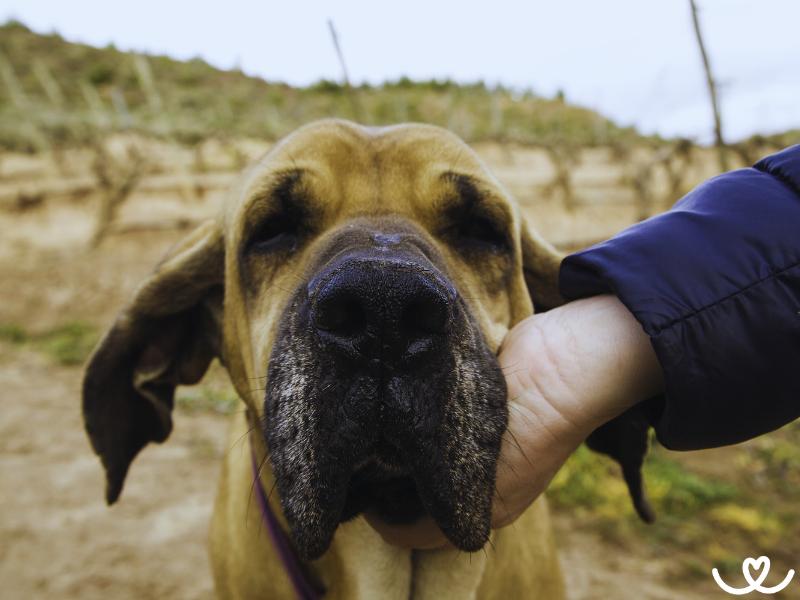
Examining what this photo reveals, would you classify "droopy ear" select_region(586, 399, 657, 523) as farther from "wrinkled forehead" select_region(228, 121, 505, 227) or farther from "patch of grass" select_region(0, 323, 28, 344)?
"patch of grass" select_region(0, 323, 28, 344)

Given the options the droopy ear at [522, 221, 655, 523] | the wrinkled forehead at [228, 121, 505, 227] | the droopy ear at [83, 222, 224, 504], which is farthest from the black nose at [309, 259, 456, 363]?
the droopy ear at [83, 222, 224, 504]

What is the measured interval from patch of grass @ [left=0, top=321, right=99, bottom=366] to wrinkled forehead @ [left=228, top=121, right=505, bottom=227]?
28.3ft

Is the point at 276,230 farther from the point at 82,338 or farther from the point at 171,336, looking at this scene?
the point at 82,338

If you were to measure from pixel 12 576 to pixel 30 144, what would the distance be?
1580 cm

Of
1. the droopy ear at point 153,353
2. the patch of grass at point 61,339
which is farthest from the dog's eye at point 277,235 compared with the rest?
the patch of grass at point 61,339

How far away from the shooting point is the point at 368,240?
68.3 inches

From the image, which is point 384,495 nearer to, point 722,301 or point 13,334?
point 722,301

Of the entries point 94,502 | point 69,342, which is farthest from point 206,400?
point 69,342

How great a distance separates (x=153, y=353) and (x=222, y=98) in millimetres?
32489

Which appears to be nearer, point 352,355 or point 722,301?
point 352,355

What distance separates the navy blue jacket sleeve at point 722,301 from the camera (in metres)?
1.45

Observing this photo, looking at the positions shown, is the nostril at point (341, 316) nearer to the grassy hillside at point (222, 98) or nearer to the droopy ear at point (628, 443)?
the droopy ear at point (628, 443)

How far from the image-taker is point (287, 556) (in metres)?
2.14

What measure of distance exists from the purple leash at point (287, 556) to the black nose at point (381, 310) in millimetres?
1011
